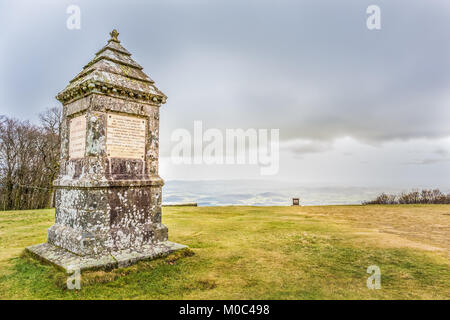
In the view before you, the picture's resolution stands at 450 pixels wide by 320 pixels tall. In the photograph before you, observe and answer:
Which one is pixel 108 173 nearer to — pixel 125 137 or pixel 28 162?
pixel 125 137

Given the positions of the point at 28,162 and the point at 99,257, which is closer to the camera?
the point at 99,257

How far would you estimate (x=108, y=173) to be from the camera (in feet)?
18.6

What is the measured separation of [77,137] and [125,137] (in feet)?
3.85

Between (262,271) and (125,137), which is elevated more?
(125,137)

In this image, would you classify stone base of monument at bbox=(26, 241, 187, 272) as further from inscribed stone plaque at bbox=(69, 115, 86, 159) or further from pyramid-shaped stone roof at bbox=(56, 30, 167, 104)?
pyramid-shaped stone roof at bbox=(56, 30, 167, 104)

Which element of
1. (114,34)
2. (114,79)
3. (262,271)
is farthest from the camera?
(114,34)

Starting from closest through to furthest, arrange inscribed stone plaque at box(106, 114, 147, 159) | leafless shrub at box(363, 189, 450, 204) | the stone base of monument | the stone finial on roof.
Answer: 1. the stone base of monument
2. inscribed stone plaque at box(106, 114, 147, 159)
3. the stone finial on roof
4. leafless shrub at box(363, 189, 450, 204)

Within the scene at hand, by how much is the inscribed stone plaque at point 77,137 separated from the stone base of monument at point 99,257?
7.11ft

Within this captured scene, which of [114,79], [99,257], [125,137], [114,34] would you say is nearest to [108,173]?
[125,137]

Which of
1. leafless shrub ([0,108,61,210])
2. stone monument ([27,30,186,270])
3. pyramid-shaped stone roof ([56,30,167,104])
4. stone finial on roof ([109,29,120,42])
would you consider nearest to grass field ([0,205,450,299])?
stone monument ([27,30,186,270])

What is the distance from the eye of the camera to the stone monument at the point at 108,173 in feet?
17.8

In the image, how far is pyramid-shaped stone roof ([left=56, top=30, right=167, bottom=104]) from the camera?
5734 mm

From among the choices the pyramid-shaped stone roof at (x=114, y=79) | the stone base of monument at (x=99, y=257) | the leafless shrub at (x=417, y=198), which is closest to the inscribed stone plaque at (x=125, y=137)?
the pyramid-shaped stone roof at (x=114, y=79)

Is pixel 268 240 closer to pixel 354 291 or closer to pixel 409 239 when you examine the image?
pixel 354 291
